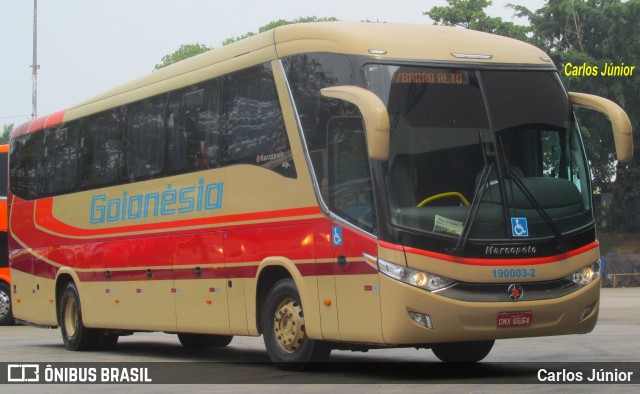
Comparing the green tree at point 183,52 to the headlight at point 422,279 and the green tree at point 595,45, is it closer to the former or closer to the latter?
Answer: the green tree at point 595,45

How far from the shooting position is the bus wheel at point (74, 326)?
18609 mm

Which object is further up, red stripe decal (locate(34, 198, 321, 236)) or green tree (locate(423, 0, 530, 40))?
green tree (locate(423, 0, 530, 40))

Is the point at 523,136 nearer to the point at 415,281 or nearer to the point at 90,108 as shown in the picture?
the point at 415,281

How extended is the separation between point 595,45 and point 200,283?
150 feet

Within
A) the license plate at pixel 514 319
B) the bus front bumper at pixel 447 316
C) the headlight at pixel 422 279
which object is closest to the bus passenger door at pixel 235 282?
the bus front bumper at pixel 447 316

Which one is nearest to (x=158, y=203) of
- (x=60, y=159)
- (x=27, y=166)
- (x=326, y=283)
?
(x=60, y=159)

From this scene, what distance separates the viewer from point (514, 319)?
1153 cm

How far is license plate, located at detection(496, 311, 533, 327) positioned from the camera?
37.7 ft

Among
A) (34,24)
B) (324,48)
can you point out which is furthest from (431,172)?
(34,24)

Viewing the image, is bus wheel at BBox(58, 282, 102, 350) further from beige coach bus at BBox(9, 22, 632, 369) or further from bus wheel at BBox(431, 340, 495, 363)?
bus wheel at BBox(431, 340, 495, 363)

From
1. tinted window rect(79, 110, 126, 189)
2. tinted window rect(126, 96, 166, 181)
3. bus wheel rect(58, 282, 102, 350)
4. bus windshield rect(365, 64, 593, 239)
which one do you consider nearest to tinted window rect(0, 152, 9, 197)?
bus wheel rect(58, 282, 102, 350)

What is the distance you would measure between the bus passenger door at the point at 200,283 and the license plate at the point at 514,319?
4011 mm

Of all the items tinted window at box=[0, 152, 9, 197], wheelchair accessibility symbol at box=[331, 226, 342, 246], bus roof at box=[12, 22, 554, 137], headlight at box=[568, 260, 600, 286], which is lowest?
headlight at box=[568, 260, 600, 286]

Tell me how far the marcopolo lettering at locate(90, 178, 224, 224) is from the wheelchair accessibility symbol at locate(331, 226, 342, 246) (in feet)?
8.35
